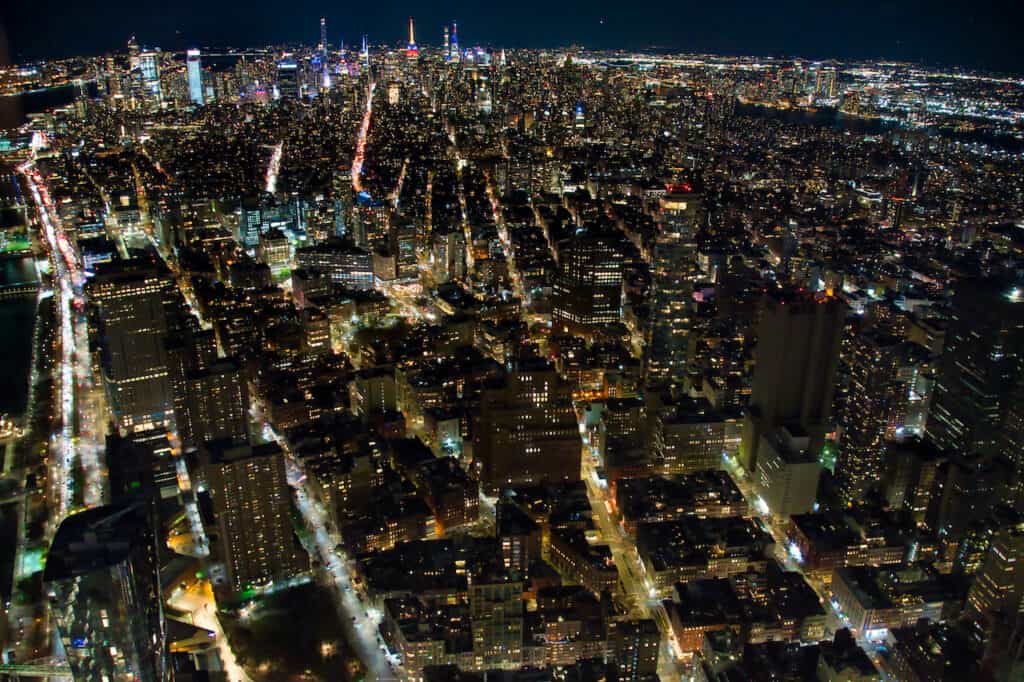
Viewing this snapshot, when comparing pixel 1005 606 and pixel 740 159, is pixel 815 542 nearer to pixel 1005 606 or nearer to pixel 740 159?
→ pixel 1005 606

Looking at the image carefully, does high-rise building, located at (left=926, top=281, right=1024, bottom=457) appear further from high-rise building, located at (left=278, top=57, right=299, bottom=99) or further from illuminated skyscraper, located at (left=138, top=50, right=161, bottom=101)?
high-rise building, located at (left=278, top=57, right=299, bottom=99)

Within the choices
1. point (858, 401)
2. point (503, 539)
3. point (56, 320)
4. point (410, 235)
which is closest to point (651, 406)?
point (858, 401)

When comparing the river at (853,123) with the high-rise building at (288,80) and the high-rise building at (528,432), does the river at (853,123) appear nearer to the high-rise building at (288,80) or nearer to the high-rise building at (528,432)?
the high-rise building at (288,80)

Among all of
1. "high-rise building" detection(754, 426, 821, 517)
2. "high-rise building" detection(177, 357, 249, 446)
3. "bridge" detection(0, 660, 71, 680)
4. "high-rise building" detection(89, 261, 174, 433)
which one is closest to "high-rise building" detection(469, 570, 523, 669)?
"bridge" detection(0, 660, 71, 680)

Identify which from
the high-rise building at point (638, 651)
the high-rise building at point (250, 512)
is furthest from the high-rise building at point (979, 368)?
the high-rise building at point (250, 512)

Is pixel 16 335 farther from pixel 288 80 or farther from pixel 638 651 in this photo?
pixel 288 80
